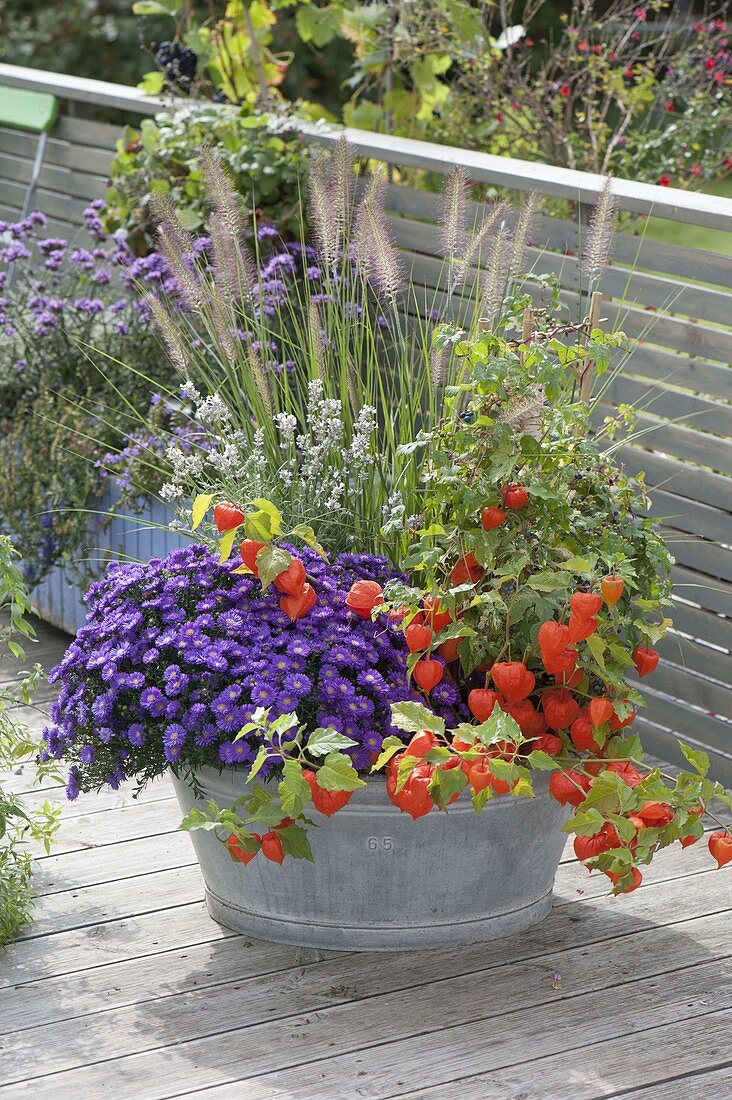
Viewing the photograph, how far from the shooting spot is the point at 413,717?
2039 mm

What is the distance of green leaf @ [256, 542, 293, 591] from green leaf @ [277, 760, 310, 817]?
0.31 m

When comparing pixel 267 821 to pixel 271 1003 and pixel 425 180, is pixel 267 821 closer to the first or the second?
pixel 271 1003

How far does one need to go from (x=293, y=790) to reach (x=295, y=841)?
16cm

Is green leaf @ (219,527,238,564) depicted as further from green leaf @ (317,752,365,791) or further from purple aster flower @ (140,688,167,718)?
green leaf @ (317,752,365,791)

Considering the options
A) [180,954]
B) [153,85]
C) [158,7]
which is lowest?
[180,954]

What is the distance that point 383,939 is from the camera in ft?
7.43

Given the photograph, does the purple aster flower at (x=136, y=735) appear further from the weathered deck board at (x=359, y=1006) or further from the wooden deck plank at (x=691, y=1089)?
the wooden deck plank at (x=691, y=1089)

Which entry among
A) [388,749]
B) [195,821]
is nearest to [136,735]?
[195,821]

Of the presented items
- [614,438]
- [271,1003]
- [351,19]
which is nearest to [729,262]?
[614,438]

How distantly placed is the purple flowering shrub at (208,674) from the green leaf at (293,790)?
0.38ft

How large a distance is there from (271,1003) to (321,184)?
1.41 metres

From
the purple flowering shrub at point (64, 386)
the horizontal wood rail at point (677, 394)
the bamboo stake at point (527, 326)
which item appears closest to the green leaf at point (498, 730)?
the bamboo stake at point (527, 326)

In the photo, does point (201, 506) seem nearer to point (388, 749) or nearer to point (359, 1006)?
point (388, 749)

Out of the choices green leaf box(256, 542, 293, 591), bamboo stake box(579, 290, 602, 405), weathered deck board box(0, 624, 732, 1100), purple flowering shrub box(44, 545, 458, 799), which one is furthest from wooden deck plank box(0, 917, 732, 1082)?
bamboo stake box(579, 290, 602, 405)
